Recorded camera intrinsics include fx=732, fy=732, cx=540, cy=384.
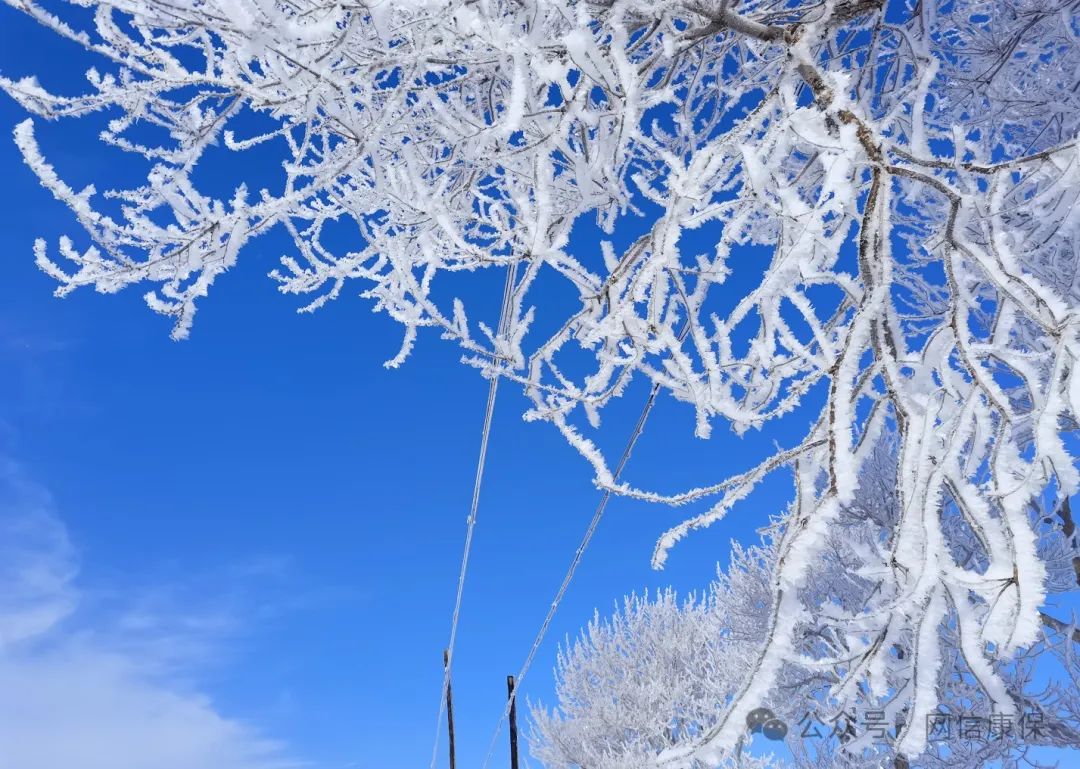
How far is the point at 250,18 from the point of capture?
50.4 inches

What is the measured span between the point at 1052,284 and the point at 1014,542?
400 cm

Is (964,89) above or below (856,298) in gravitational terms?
above

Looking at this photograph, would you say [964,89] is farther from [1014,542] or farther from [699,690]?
[699,690]

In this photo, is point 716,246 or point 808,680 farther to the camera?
point 808,680

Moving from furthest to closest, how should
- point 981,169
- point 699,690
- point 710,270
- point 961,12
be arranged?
point 699,690 → point 961,12 → point 710,270 → point 981,169

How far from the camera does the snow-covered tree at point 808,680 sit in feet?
9.21

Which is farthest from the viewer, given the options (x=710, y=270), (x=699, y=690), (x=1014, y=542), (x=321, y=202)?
(x=699, y=690)

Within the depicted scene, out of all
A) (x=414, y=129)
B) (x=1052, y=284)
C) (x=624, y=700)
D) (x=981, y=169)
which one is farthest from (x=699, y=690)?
(x=981, y=169)

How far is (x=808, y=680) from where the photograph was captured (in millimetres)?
7137

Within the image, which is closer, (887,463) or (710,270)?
(710,270)

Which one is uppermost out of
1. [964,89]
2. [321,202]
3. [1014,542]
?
[964,89]

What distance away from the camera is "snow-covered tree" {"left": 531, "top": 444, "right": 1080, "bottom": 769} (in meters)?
2.81

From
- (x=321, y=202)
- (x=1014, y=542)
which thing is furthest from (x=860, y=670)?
(x=321, y=202)

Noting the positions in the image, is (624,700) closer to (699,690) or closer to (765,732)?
(699,690)
